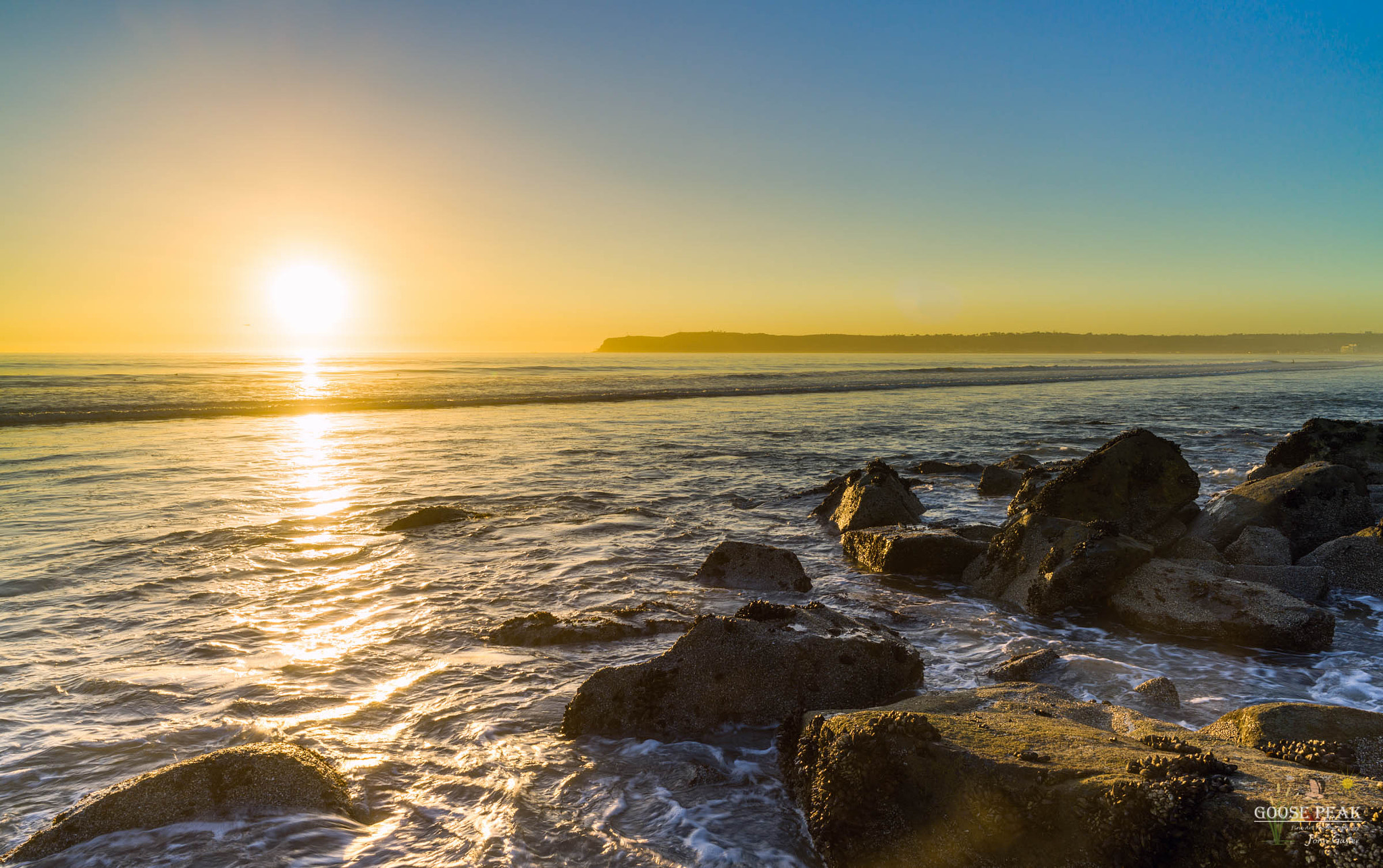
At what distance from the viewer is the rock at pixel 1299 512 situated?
973 centimetres

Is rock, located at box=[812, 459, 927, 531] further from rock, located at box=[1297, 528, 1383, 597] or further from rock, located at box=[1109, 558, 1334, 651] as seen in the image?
rock, located at box=[1297, 528, 1383, 597]

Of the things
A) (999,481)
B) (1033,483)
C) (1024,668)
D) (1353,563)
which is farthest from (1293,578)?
(999,481)

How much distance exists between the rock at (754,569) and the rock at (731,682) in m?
3.04

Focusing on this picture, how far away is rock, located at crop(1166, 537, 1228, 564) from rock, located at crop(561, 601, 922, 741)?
550cm

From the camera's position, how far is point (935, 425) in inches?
1117

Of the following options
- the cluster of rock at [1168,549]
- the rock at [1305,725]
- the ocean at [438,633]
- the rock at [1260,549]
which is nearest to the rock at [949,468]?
the ocean at [438,633]

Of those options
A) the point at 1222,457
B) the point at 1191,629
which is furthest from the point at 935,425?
the point at 1191,629

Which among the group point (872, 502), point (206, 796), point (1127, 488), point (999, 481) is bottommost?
point (206, 796)

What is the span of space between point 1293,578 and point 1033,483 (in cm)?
456

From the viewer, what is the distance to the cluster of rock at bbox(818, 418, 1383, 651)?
740 centimetres

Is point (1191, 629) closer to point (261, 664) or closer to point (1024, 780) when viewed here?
point (1024, 780)

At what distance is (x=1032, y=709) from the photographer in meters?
4.86

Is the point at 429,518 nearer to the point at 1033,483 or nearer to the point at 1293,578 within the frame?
the point at 1033,483

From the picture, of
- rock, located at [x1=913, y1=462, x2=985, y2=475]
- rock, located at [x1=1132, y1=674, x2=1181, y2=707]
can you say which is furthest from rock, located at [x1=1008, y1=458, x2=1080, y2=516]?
rock, located at [x1=1132, y1=674, x2=1181, y2=707]
